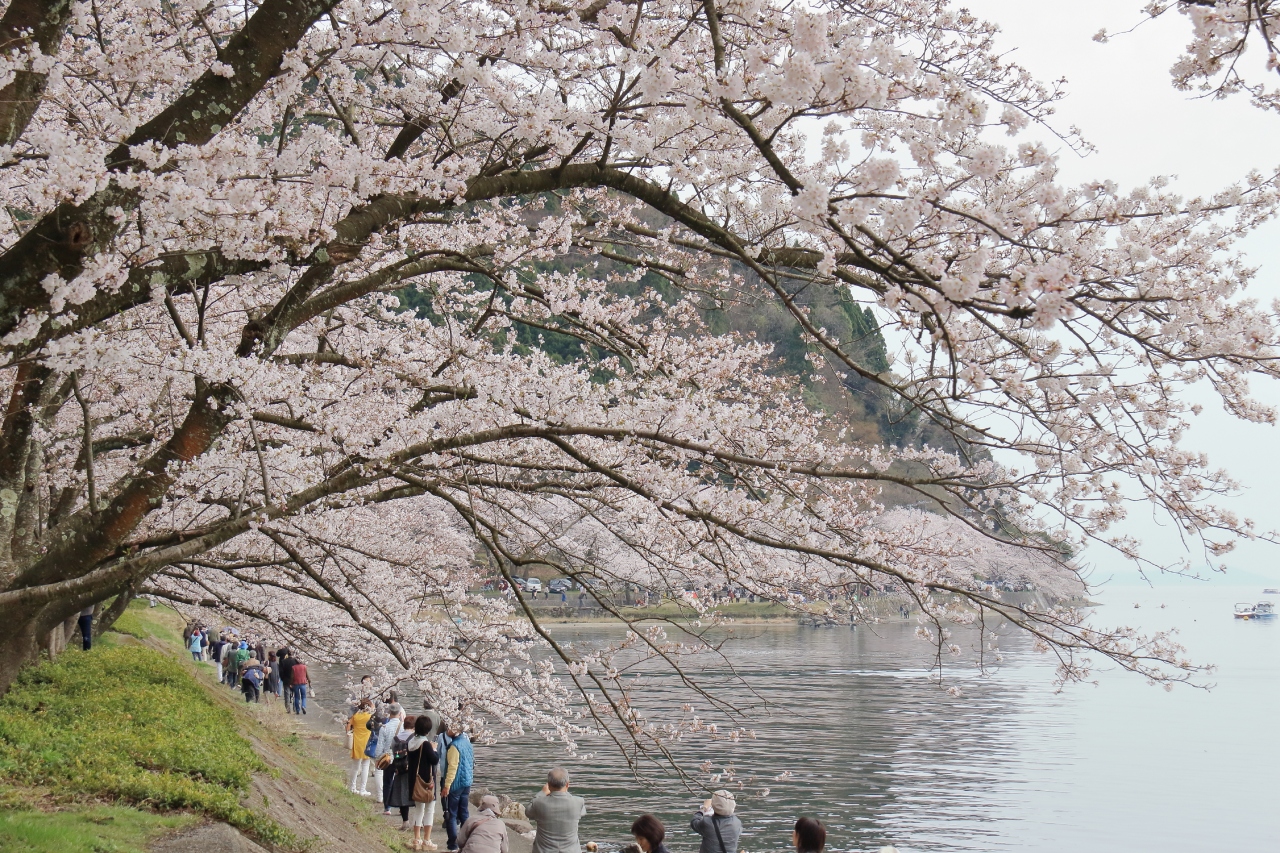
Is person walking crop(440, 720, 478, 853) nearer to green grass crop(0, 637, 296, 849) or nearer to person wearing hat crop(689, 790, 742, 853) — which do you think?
green grass crop(0, 637, 296, 849)

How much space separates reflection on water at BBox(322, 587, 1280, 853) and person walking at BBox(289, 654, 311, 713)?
3.98 meters

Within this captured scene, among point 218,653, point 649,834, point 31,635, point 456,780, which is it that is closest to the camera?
point 649,834

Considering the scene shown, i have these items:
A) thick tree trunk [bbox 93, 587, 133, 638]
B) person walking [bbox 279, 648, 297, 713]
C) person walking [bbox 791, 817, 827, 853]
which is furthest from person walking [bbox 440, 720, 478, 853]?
person walking [bbox 279, 648, 297, 713]

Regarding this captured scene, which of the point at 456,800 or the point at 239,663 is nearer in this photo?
the point at 456,800

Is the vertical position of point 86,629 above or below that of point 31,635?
below

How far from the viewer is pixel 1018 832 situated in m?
14.3

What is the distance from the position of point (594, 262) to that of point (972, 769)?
49.3 ft

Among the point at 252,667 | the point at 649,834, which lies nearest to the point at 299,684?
the point at 252,667

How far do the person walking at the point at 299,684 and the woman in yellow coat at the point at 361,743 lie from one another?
591 centimetres

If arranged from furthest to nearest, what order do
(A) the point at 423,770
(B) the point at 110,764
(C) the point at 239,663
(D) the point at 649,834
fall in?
(C) the point at 239,663 < (A) the point at 423,770 < (B) the point at 110,764 < (D) the point at 649,834

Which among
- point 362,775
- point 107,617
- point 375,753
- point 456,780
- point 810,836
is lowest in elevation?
point 362,775

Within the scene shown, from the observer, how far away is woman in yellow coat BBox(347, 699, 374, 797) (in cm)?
1294

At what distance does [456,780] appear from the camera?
991 centimetres

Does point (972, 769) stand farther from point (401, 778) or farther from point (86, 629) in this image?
point (86, 629)
